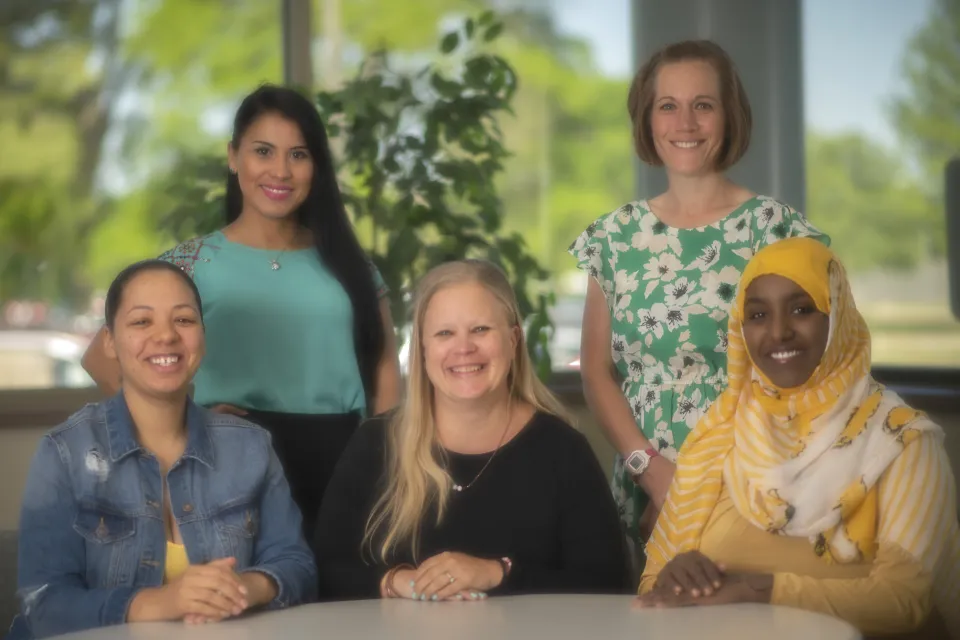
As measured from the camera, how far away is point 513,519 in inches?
93.7

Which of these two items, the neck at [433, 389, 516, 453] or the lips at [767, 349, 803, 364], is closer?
the lips at [767, 349, 803, 364]

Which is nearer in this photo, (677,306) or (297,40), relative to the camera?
(677,306)

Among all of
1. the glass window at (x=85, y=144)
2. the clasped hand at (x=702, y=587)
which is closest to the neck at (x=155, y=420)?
the clasped hand at (x=702, y=587)

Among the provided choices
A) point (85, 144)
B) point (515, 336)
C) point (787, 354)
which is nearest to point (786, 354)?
point (787, 354)

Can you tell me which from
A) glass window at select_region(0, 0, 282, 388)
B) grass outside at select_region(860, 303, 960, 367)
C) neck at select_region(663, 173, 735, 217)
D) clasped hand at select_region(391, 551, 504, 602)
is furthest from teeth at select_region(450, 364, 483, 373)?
grass outside at select_region(860, 303, 960, 367)

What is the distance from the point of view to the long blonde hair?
92.7 inches

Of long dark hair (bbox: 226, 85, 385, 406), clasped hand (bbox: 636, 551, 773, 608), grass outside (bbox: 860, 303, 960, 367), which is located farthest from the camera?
grass outside (bbox: 860, 303, 960, 367)

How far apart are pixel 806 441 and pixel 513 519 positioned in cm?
56

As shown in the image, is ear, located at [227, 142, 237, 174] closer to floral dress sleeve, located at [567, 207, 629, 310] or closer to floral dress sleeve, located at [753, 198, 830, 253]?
floral dress sleeve, located at [567, 207, 629, 310]

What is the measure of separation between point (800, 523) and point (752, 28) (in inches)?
114

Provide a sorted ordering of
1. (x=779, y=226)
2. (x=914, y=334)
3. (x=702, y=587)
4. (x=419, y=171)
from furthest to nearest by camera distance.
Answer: (x=914, y=334)
(x=419, y=171)
(x=779, y=226)
(x=702, y=587)

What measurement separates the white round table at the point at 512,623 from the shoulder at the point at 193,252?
100 cm

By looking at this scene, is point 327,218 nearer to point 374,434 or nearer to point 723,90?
point 374,434

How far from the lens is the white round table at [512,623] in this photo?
71.4 inches
